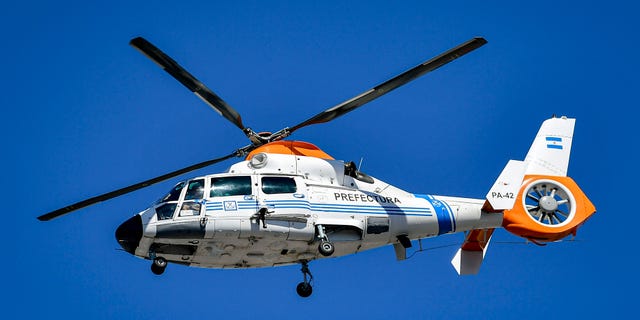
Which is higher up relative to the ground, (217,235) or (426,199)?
(426,199)

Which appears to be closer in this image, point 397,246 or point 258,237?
point 258,237

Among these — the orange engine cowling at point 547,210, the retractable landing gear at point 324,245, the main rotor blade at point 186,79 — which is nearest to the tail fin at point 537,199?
the orange engine cowling at point 547,210

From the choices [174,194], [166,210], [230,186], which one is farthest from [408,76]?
[166,210]

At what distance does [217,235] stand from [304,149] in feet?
10.7

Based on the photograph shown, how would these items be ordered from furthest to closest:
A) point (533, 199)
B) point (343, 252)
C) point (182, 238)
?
point (533, 199)
point (343, 252)
point (182, 238)

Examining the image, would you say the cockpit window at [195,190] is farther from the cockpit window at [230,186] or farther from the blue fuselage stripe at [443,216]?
the blue fuselage stripe at [443,216]

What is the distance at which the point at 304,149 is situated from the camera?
811 inches

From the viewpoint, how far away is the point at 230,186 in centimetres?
1900

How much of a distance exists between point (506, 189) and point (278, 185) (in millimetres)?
5332

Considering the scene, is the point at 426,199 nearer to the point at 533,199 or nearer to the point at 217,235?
the point at 533,199

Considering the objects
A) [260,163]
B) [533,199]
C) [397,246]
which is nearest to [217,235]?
[260,163]

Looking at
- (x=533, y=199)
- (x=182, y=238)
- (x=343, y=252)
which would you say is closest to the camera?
(x=182, y=238)

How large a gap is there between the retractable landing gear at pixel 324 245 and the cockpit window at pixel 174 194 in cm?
292

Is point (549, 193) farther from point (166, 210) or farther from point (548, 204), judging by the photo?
point (166, 210)
